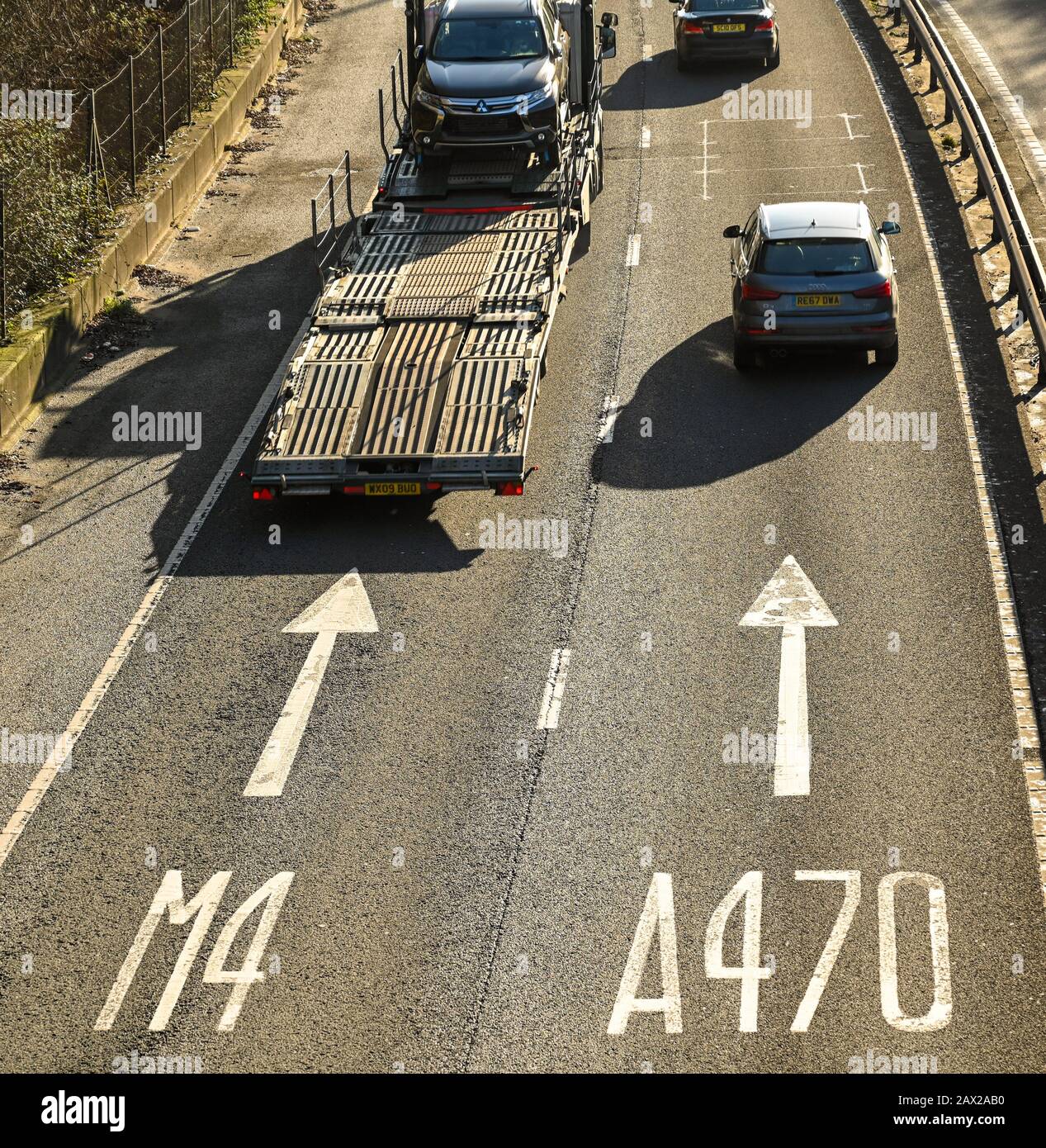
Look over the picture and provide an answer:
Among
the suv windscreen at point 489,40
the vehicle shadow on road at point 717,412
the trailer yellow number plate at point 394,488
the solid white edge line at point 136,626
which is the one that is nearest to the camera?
the solid white edge line at point 136,626

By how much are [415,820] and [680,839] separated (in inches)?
79.2

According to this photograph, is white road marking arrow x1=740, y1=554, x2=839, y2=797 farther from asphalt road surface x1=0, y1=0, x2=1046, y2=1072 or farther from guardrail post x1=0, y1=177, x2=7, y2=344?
guardrail post x1=0, y1=177, x2=7, y2=344

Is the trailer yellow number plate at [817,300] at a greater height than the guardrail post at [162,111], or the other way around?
the guardrail post at [162,111]

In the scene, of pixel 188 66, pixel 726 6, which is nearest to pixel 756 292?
pixel 188 66

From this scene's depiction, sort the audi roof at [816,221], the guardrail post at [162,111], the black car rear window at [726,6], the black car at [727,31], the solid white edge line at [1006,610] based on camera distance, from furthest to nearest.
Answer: the black car rear window at [726,6]
the black car at [727,31]
the guardrail post at [162,111]
the audi roof at [816,221]
the solid white edge line at [1006,610]

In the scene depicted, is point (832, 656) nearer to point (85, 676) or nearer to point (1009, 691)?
point (1009, 691)

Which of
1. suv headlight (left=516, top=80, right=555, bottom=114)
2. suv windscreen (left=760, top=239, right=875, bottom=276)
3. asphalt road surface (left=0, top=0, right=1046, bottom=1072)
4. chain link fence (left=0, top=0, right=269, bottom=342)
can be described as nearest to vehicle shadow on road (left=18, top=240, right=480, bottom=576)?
asphalt road surface (left=0, top=0, right=1046, bottom=1072)

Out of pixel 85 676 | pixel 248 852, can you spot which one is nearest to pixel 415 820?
pixel 248 852

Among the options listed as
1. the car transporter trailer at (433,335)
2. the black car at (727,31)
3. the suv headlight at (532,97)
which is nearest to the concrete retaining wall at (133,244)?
the car transporter trailer at (433,335)

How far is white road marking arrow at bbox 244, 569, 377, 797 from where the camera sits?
1255 centimetres

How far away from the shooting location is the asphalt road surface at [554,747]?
1006cm

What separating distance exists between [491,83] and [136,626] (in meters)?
11.0

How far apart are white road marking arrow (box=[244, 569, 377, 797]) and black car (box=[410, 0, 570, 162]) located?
9.25 metres

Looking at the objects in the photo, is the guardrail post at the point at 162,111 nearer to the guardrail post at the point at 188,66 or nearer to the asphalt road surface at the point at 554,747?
the guardrail post at the point at 188,66
